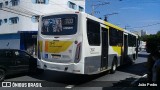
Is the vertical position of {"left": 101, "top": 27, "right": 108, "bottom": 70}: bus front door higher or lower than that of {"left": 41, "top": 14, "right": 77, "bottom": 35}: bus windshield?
lower

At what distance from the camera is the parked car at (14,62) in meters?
11.9

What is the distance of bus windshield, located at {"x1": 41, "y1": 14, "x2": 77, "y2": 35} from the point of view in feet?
36.6

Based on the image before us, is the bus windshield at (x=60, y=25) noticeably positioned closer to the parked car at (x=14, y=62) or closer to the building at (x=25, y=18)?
the parked car at (x=14, y=62)

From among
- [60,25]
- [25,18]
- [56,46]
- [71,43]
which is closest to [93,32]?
[71,43]

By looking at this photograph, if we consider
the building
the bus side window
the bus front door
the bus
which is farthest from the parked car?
the building

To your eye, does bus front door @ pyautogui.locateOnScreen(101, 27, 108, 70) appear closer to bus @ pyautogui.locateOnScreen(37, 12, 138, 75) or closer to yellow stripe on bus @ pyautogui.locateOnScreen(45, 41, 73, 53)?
bus @ pyautogui.locateOnScreen(37, 12, 138, 75)

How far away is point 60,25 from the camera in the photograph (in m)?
11.5

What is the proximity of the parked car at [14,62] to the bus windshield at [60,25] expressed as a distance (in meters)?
1.95

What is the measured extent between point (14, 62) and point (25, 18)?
95.5ft

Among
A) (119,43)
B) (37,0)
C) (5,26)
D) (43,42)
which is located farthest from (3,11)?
(43,42)

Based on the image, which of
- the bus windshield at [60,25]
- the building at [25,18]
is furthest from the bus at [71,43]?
the building at [25,18]

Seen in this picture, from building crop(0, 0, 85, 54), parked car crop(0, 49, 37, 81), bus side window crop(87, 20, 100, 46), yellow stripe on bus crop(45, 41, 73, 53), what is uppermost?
building crop(0, 0, 85, 54)

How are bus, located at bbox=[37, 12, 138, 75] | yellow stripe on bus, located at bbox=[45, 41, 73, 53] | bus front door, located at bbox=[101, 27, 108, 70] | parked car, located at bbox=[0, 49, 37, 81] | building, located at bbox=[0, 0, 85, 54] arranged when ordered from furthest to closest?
building, located at bbox=[0, 0, 85, 54] → bus front door, located at bbox=[101, 27, 108, 70] → parked car, located at bbox=[0, 49, 37, 81] → yellow stripe on bus, located at bbox=[45, 41, 73, 53] → bus, located at bbox=[37, 12, 138, 75]

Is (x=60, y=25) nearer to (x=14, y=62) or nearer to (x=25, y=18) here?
(x=14, y=62)
